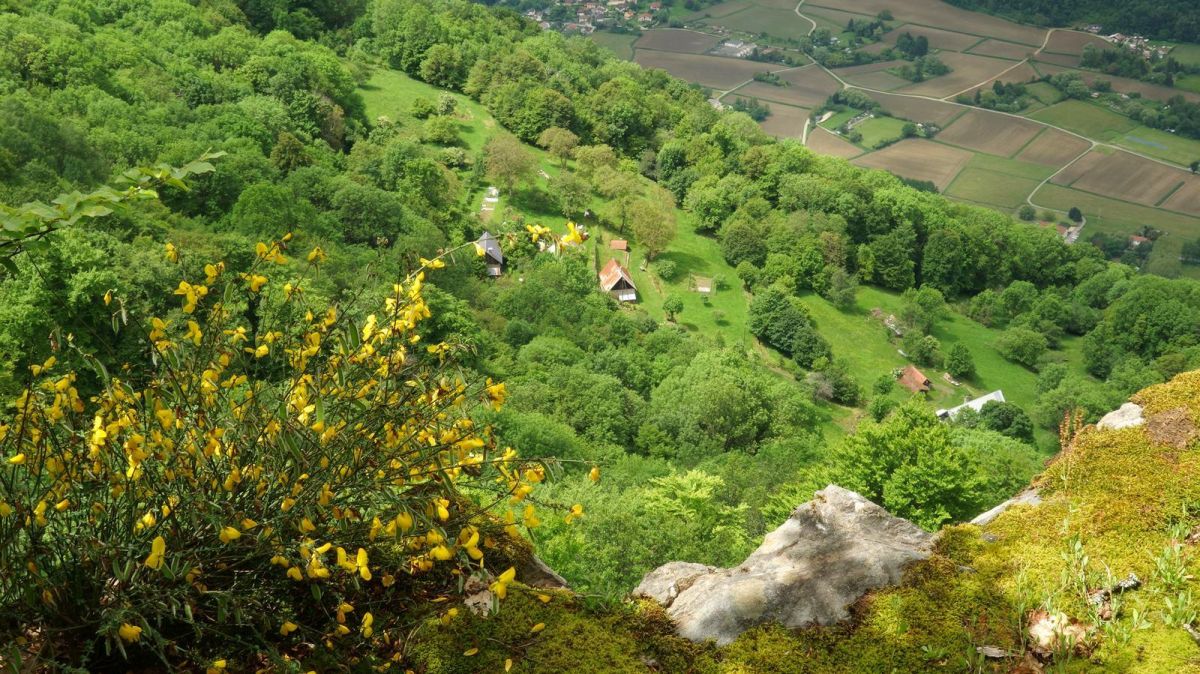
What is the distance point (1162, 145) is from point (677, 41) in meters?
78.6

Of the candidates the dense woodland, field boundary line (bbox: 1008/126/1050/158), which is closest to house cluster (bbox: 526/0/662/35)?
the dense woodland

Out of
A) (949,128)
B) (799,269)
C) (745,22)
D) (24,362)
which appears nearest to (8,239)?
(24,362)

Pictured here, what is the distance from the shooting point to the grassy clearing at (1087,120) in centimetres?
13125

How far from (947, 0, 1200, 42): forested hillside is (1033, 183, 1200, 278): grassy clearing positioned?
74.3 m

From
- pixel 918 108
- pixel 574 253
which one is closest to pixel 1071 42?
pixel 918 108

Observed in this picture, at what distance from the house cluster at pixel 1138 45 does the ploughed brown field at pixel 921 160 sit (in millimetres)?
60544

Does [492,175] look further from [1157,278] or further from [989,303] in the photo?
[1157,278]

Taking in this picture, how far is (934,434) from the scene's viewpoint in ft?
75.1

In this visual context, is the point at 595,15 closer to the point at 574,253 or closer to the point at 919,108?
the point at 919,108

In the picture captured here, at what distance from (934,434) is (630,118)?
67.9 m

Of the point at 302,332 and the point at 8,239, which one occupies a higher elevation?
the point at 8,239

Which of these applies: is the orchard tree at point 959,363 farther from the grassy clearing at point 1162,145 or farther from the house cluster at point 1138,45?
the house cluster at point 1138,45

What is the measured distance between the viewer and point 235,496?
4.91 meters

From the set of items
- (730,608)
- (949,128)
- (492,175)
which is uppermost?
(730,608)
